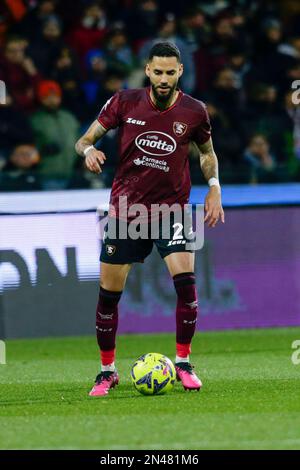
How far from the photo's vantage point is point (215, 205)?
8570 mm

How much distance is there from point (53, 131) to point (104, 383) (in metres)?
6.47

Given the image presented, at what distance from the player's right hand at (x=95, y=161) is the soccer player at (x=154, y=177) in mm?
289

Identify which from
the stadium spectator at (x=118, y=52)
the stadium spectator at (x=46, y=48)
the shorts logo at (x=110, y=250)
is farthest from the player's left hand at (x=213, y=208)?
the stadium spectator at (x=118, y=52)

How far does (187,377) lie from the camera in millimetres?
8578

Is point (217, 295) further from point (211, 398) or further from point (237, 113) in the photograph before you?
point (211, 398)

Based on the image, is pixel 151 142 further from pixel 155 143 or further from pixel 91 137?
pixel 91 137

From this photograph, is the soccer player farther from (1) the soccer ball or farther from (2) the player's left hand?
(1) the soccer ball

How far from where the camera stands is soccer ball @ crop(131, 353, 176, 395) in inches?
326

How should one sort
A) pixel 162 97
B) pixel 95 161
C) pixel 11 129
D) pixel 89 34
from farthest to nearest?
pixel 89 34 < pixel 11 129 < pixel 162 97 < pixel 95 161

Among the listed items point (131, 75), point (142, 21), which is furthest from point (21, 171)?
point (142, 21)

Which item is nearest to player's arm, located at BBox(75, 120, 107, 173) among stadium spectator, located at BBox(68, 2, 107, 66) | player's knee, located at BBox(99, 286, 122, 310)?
player's knee, located at BBox(99, 286, 122, 310)

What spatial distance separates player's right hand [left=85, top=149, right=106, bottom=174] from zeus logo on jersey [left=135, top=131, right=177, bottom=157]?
464mm

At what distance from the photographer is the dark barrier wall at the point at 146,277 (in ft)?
41.9

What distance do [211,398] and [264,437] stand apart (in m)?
1.66
